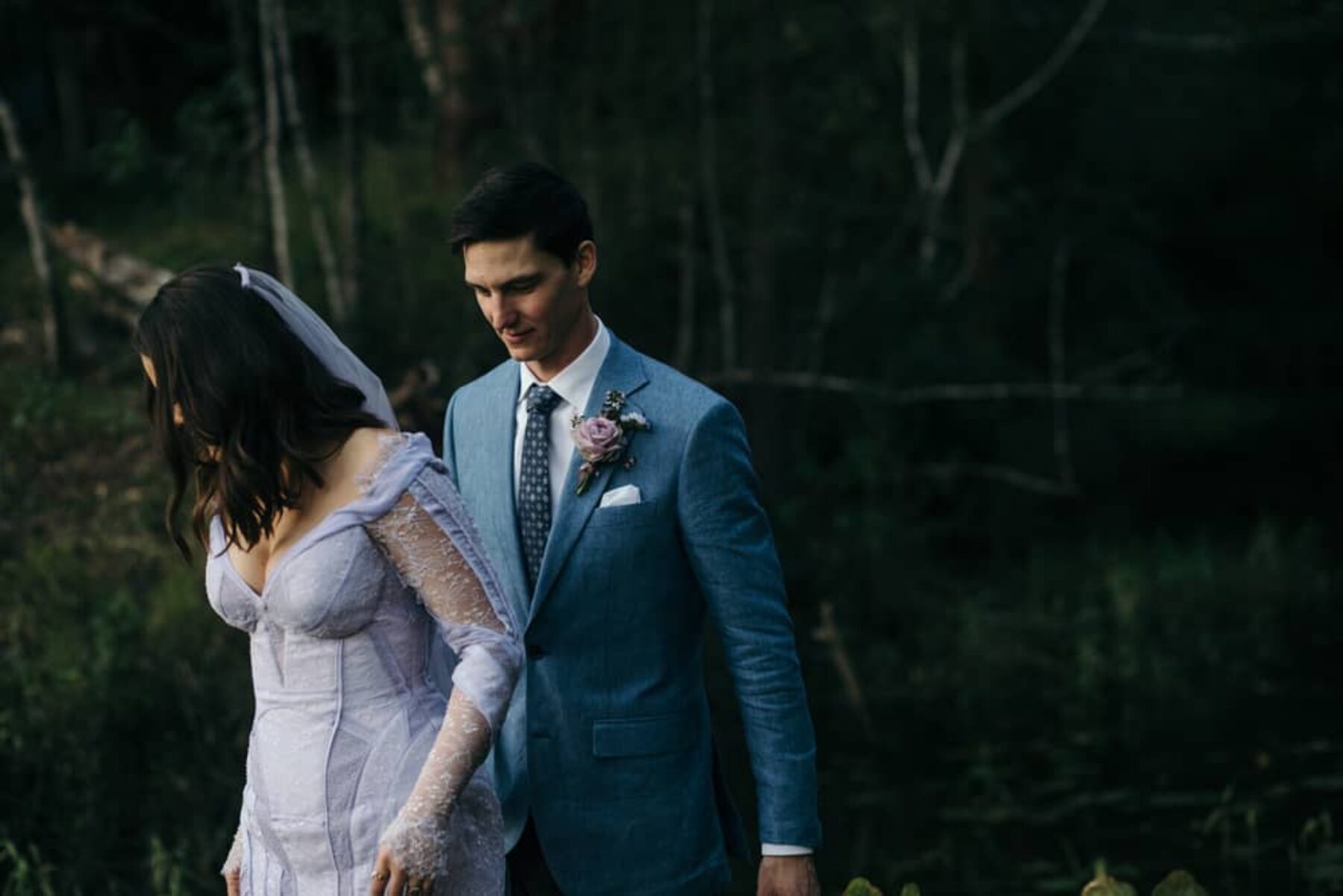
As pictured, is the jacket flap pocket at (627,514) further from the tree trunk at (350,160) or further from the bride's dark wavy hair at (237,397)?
the tree trunk at (350,160)

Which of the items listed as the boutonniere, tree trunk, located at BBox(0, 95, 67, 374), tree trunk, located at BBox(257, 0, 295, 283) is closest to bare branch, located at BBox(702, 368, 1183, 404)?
tree trunk, located at BBox(257, 0, 295, 283)

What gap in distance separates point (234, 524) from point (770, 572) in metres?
0.92

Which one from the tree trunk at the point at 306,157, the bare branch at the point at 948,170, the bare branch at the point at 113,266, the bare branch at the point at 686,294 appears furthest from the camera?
the bare branch at the point at 948,170

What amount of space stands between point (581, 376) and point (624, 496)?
25 centimetres

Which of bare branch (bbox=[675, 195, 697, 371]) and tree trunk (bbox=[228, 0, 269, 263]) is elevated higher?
tree trunk (bbox=[228, 0, 269, 263])

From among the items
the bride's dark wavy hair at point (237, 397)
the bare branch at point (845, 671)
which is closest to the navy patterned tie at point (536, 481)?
the bride's dark wavy hair at point (237, 397)

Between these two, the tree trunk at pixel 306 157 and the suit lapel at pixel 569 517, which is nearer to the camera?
the suit lapel at pixel 569 517

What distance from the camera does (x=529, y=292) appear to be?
129 inches

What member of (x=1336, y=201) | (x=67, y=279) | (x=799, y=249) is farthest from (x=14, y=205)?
(x=1336, y=201)

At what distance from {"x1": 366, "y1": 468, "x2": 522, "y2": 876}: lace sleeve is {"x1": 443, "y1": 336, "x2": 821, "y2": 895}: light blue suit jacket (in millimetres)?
326

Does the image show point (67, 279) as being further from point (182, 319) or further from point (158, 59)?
point (182, 319)

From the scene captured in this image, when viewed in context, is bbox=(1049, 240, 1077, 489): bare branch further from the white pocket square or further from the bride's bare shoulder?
the bride's bare shoulder

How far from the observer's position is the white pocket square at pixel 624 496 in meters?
3.30

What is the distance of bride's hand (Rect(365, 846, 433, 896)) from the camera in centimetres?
281
